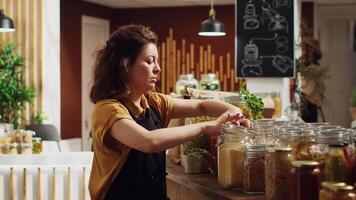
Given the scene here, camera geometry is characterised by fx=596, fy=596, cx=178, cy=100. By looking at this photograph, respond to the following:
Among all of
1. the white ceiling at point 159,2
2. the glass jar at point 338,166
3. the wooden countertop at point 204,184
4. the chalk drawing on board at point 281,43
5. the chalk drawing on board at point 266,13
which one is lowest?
the wooden countertop at point 204,184

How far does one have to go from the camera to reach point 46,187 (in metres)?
3.07

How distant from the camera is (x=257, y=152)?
5.73 feet

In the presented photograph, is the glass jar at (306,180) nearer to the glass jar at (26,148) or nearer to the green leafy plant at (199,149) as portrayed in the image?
the green leafy plant at (199,149)

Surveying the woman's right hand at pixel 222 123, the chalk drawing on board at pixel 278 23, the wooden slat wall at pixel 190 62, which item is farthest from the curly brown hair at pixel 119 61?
the wooden slat wall at pixel 190 62

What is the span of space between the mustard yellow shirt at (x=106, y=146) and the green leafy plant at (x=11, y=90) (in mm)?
4275

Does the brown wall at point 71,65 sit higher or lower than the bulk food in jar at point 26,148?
higher

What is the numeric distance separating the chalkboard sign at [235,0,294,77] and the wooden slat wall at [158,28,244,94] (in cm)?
334

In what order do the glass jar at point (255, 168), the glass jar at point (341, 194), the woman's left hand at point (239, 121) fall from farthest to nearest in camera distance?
1. the woman's left hand at point (239, 121)
2. the glass jar at point (255, 168)
3. the glass jar at point (341, 194)

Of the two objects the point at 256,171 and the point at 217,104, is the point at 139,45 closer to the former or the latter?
the point at 217,104

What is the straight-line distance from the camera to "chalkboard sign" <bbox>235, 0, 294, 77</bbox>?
5547 mm

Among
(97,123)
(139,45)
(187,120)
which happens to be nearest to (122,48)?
(139,45)

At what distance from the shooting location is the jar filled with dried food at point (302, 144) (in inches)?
A: 62.9

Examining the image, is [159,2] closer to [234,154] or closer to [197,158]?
[197,158]

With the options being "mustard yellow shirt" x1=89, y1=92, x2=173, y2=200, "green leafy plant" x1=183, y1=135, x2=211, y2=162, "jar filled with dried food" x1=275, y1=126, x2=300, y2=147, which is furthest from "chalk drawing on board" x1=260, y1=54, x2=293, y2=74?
"jar filled with dried food" x1=275, y1=126, x2=300, y2=147
